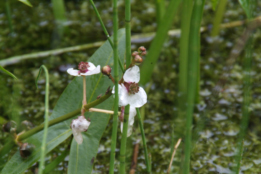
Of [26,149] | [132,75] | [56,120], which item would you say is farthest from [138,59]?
[26,149]

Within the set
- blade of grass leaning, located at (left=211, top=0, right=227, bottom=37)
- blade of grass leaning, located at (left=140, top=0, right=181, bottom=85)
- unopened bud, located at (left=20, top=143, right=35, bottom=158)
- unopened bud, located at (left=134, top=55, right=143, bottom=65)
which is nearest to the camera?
unopened bud, located at (left=134, top=55, right=143, bottom=65)

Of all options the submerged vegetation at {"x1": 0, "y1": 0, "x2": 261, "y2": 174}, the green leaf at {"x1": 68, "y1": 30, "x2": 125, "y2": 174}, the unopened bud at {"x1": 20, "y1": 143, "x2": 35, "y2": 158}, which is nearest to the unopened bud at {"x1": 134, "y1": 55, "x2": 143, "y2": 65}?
the submerged vegetation at {"x1": 0, "y1": 0, "x2": 261, "y2": 174}

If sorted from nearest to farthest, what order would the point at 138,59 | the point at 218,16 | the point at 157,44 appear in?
1. the point at 138,59
2. the point at 157,44
3. the point at 218,16

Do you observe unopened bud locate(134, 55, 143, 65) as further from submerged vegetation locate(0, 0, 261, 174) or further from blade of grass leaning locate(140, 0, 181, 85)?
blade of grass leaning locate(140, 0, 181, 85)

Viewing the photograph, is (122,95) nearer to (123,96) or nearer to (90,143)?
(123,96)

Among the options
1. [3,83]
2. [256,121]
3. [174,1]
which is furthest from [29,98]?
[256,121]

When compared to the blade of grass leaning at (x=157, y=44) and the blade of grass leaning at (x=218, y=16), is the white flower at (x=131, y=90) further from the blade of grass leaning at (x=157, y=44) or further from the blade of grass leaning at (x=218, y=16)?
the blade of grass leaning at (x=218, y=16)
